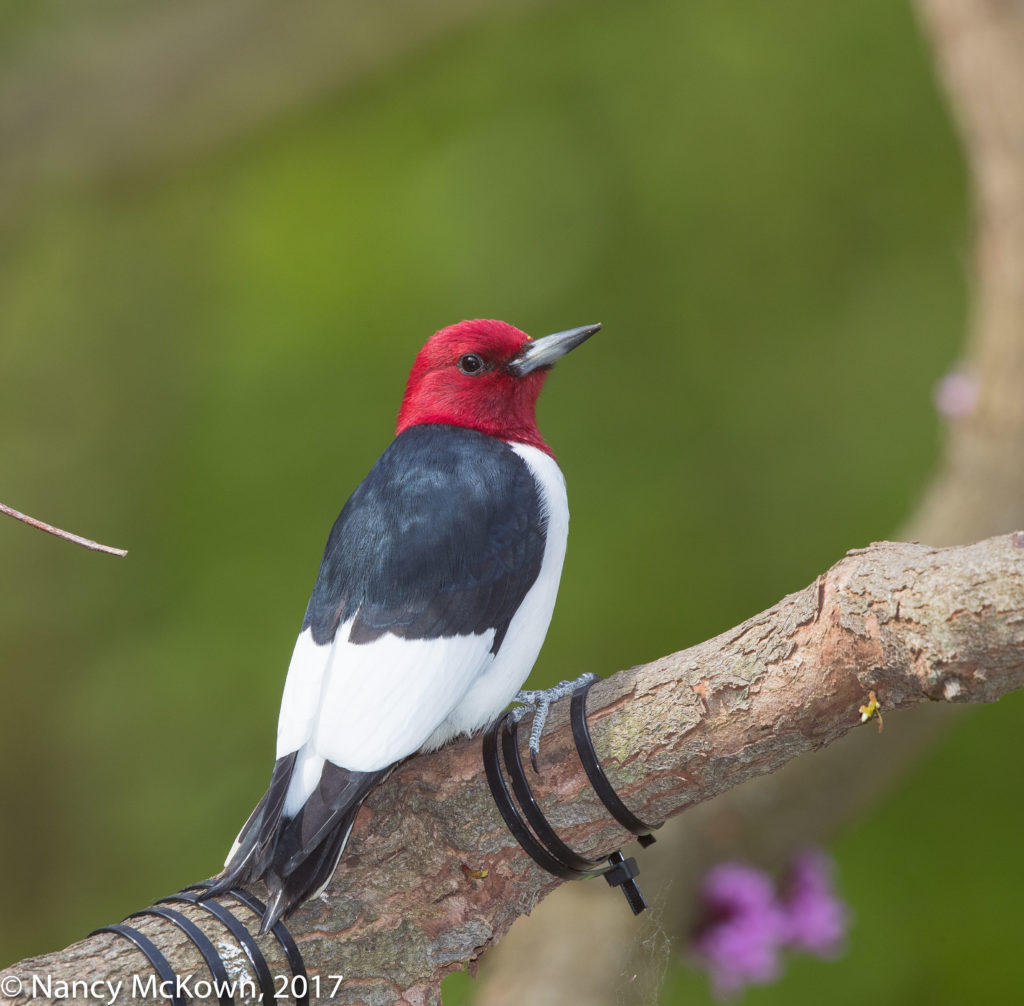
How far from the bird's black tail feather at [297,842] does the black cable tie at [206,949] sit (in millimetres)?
49

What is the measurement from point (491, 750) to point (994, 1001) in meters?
3.01

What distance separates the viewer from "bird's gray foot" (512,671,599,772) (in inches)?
69.2

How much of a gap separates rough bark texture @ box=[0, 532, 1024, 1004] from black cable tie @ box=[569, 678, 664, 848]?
0.02 metres

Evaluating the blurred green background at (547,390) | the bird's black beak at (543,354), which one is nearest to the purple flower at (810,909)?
the blurred green background at (547,390)

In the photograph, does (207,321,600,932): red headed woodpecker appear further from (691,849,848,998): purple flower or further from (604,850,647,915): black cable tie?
(691,849,848,998): purple flower

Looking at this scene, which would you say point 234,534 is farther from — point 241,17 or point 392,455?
point 392,455

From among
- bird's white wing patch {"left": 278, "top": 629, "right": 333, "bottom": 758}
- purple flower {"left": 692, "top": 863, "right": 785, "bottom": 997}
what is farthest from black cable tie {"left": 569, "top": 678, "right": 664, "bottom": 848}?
purple flower {"left": 692, "top": 863, "right": 785, "bottom": 997}

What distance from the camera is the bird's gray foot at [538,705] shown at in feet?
5.77

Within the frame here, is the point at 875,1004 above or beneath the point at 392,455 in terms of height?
beneath

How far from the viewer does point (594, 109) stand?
492 centimetres

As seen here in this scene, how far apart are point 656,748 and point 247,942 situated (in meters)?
0.58

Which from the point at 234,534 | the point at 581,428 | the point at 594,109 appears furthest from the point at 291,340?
the point at 594,109

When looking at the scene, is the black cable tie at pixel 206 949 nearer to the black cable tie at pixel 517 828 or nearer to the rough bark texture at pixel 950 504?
the black cable tie at pixel 517 828

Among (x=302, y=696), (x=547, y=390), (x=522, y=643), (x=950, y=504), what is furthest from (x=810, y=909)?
(x=547, y=390)
